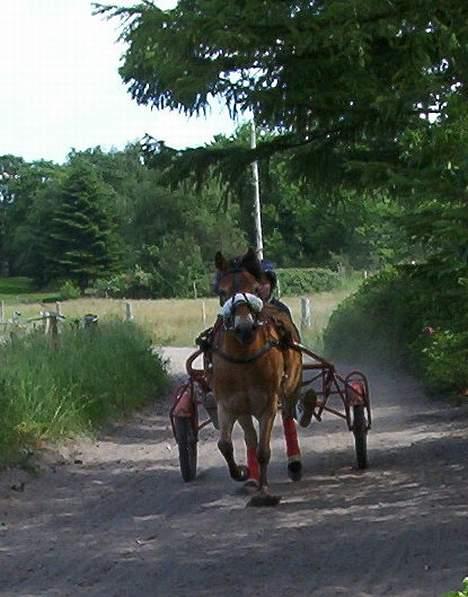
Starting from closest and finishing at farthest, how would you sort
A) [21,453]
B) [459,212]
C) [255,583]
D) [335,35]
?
1. [459,212]
2. [255,583]
3. [335,35]
4. [21,453]

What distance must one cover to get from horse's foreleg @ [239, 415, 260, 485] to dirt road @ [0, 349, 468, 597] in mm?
225

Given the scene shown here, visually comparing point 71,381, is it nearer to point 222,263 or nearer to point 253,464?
point 253,464

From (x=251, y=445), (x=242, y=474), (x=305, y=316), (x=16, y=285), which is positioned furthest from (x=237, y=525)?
(x=16, y=285)

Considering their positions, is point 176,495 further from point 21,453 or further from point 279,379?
point 21,453

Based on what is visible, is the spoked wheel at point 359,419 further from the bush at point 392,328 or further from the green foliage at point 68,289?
the green foliage at point 68,289

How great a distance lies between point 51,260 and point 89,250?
2.69 m

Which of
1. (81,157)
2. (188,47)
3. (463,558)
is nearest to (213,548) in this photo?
(463,558)

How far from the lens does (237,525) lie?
872 centimetres

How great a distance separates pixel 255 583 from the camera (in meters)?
7.02

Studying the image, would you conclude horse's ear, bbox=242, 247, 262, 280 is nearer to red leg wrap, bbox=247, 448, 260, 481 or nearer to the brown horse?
the brown horse

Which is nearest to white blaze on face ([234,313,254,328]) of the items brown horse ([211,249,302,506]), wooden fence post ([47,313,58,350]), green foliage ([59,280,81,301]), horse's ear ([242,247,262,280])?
brown horse ([211,249,302,506])

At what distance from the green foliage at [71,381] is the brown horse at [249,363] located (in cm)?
315

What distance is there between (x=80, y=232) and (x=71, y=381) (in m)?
16.1

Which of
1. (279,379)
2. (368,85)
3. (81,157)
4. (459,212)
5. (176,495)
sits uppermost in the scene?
(81,157)
